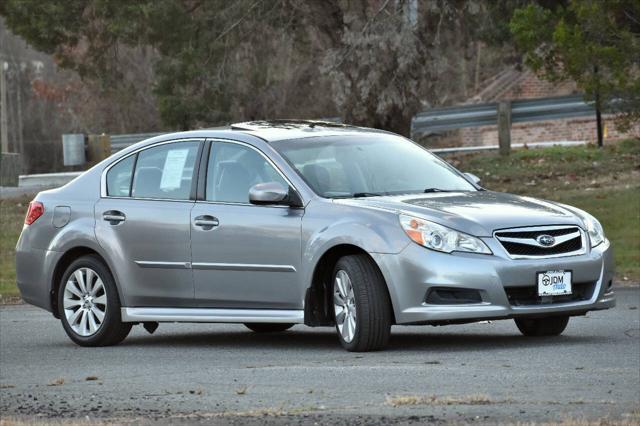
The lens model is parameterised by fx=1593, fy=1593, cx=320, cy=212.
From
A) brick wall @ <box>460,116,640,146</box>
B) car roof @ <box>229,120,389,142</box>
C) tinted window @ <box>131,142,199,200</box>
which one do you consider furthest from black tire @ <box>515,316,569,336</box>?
brick wall @ <box>460,116,640,146</box>

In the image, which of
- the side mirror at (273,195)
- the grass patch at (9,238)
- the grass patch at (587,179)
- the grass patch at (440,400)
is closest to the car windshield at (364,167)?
the side mirror at (273,195)

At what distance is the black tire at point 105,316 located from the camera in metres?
11.9

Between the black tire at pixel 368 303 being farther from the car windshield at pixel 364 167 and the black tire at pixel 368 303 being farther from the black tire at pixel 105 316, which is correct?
the black tire at pixel 105 316

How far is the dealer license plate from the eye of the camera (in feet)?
33.6

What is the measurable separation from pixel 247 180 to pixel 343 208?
106cm

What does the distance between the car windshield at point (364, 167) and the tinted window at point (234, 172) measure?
0.18m

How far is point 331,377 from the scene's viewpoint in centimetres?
930

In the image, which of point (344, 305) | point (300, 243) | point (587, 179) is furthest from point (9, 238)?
point (344, 305)

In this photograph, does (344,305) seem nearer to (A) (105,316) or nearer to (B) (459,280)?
(B) (459,280)

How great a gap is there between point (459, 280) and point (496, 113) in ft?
75.6

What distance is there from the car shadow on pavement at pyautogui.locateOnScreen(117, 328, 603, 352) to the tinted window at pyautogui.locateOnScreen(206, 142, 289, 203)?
1.14 m

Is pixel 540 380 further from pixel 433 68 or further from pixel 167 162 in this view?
pixel 433 68

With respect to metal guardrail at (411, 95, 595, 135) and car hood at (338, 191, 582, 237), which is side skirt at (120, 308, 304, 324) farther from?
metal guardrail at (411, 95, 595, 135)

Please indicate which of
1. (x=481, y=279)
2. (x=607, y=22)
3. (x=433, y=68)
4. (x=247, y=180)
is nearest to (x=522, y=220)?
(x=481, y=279)
